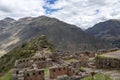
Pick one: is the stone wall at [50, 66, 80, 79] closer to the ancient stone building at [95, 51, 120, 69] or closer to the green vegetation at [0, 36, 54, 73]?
the ancient stone building at [95, 51, 120, 69]

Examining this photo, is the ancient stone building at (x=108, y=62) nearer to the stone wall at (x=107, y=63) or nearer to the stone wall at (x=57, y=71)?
the stone wall at (x=107, y=63)

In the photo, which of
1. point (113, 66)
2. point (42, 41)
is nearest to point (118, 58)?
point (113, 66)

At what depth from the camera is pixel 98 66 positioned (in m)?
44.6

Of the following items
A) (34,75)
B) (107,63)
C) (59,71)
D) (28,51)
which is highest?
(28,51)

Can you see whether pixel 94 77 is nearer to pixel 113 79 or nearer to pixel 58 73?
pixel 113 79

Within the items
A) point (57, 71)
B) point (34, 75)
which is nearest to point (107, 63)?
point (57, 71)

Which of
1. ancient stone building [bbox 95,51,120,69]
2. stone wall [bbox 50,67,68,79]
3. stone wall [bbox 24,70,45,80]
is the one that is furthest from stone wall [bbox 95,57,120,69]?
stone wall [bbox 24,70,45,80]

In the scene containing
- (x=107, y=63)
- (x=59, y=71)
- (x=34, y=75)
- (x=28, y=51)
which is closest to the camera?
(x=34, y=75)

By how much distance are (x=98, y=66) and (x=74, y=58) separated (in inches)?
946

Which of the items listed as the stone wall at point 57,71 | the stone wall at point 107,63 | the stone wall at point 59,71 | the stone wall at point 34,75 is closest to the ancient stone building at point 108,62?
the stone wall at point 107,63

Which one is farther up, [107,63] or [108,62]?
[108,62]

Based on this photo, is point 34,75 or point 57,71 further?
point 57,71

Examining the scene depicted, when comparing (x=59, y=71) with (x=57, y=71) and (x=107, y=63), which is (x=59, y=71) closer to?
(x=57, y=71)

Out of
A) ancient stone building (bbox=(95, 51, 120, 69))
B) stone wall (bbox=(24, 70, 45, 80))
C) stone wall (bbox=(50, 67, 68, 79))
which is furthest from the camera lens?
stone wall (bbox=(50, 67, 68, 79))
